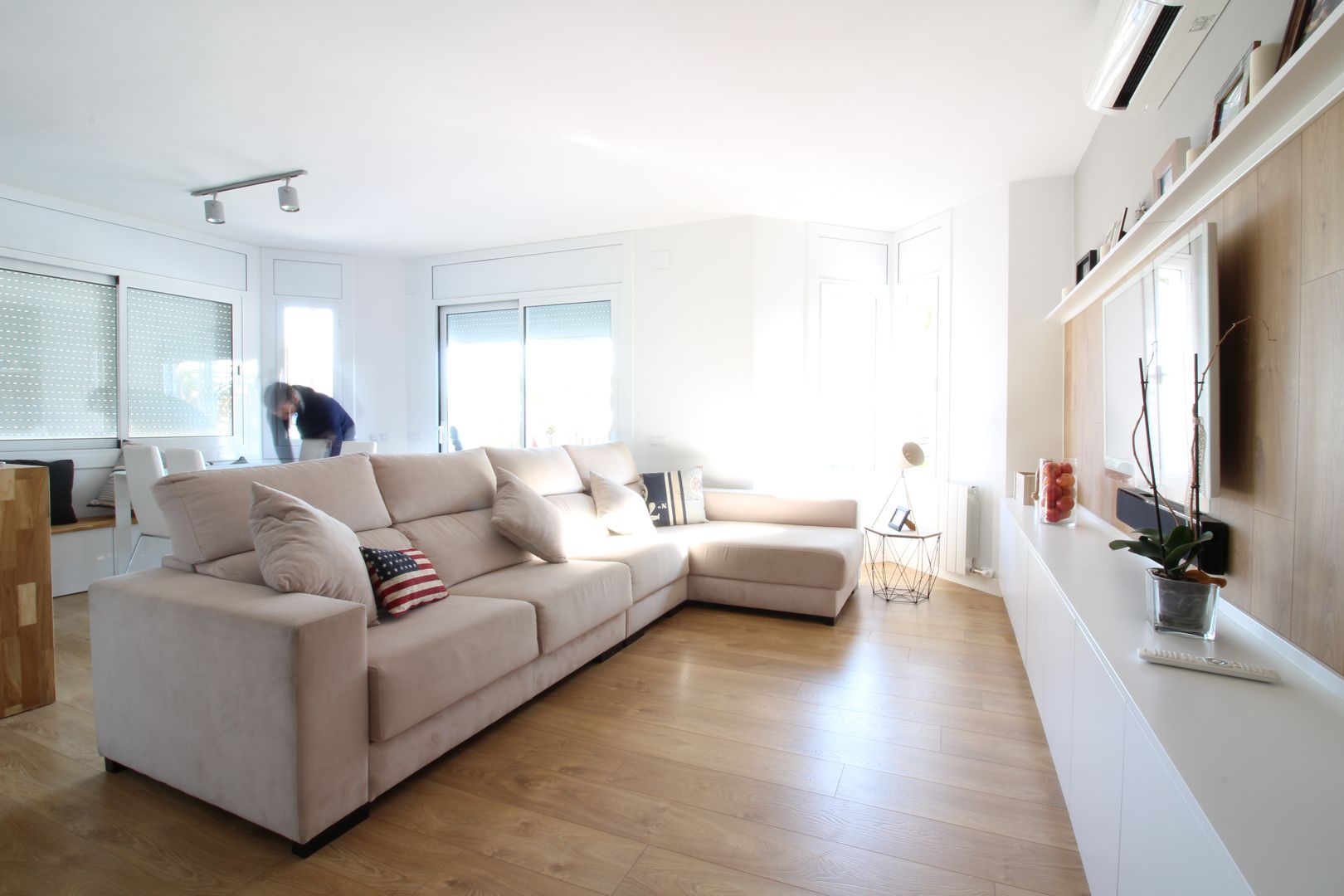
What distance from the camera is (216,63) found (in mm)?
2709

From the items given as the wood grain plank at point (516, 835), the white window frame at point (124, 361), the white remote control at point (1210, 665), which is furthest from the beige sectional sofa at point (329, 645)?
the white window frame at point (124, 361)

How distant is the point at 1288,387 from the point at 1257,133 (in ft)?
1.83

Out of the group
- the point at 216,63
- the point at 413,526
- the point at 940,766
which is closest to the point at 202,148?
the point at 216,63

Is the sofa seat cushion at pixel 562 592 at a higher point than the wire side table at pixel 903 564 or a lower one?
higher

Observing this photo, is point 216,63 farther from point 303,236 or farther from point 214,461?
point 214,461

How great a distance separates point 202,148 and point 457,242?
83.3 inches

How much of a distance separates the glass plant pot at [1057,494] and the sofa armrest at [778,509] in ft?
4.36

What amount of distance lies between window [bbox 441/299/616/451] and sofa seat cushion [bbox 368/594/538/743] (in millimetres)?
3138

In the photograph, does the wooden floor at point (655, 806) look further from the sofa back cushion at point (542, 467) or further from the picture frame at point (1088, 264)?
the picture frame at point (1088, 264)

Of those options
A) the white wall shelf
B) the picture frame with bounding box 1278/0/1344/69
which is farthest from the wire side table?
the picture frame with bounding box 1278/0/1344/69

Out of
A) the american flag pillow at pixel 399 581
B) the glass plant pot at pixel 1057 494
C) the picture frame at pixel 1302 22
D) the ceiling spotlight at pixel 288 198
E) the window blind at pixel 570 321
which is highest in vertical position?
the ceiling spotlight at pixel 288 198

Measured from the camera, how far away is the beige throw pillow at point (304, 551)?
76.2 inches

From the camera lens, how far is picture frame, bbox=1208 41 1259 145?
1493mm

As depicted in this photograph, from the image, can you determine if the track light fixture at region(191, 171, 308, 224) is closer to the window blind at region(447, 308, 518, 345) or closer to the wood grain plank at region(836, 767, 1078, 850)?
the window blind at region(447, 308, 518, 345)
